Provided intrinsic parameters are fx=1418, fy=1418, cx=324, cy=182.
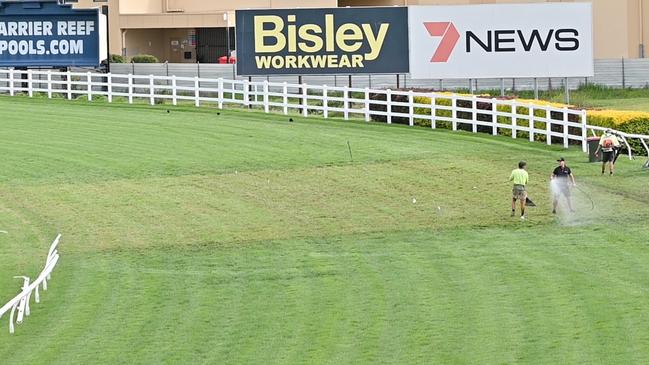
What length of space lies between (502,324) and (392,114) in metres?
23.4

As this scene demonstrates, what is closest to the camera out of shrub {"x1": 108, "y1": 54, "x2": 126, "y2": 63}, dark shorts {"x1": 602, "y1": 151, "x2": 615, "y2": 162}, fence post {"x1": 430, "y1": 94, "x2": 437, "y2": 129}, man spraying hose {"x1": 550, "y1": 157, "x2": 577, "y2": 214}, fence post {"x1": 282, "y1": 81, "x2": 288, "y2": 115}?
man spraying hose {"x1": 550, "y1": 157, "x2": 577, "y2": 214}

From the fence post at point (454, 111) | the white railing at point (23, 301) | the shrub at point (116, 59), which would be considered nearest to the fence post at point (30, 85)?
the shrub at point (116, 59)

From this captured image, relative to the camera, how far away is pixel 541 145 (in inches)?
1535

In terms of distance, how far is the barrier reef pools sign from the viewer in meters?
52.4

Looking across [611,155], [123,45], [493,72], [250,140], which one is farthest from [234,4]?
[611,155]

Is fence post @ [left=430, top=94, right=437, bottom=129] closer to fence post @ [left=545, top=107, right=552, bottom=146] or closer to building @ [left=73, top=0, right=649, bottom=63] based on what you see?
fence post @ [left=545, top=107, right=552, bottom=146]

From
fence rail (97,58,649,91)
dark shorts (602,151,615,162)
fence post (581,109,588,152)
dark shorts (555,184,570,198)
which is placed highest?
fence rail (97,58,649,91)

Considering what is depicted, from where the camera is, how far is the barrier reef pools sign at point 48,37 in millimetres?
52375

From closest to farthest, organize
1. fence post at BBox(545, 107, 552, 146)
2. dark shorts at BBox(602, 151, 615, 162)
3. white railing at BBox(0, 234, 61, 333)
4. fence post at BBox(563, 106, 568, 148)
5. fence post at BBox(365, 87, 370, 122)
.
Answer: white railing at BBox(0, 234, 61, 333), dark shorts at BBox(602, 151, 615, 162), fence post at BBox(563, 106, 568, 148), fence post at BBox(545, 107, 552, 146), fence post at BBox(365, 87, 370, 122)

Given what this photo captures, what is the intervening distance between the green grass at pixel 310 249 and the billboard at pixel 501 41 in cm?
594

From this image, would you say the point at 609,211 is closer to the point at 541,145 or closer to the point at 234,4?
the point at 541,145

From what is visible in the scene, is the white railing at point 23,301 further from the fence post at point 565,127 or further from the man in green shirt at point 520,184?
the fence post at point 565,127

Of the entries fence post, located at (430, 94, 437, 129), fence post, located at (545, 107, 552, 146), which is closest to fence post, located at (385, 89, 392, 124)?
fence post, located at (430, 94, 437, 129)

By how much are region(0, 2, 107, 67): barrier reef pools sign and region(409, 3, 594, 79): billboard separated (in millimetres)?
12472
